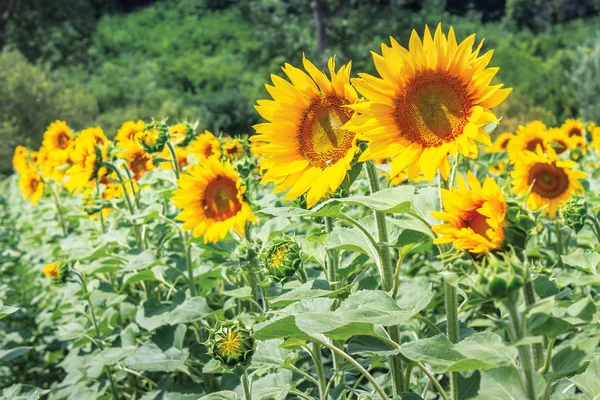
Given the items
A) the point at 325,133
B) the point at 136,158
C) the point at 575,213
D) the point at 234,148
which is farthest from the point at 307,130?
the point at 136,158

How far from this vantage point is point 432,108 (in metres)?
0.91

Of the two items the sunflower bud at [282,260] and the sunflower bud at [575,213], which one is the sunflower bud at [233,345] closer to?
the sunflower bud at [282,260]

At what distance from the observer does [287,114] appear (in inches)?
40.9

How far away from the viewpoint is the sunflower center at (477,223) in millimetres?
727

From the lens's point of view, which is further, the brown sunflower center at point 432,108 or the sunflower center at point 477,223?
the brown sunflower center at point 432,108

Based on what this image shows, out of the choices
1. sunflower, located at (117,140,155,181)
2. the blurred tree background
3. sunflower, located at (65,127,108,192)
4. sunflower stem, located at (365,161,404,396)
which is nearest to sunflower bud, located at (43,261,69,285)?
sunflower, located at (65,127,108,192)

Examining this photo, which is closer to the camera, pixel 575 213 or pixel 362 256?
pixel 362 256

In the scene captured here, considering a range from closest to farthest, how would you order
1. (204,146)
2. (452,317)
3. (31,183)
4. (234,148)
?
(452,317)
(234,148)
(204,146)
(31,183)

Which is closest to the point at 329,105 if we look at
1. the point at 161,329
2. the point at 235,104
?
the point at 161,329

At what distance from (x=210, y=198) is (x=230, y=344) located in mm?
508

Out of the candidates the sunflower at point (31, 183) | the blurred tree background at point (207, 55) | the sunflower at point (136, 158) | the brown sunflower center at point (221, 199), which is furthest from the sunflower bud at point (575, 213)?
the blurred tree background at point (207, 55)

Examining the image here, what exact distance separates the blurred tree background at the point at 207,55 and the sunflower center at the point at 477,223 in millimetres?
8904

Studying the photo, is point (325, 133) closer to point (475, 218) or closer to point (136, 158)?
point (475, 218)

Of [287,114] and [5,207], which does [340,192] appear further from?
[5,207]
